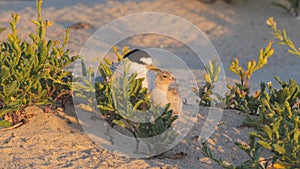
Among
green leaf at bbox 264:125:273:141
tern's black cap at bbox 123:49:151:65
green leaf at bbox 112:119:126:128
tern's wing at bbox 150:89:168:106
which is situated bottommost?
green leaf at bbox 112:119:126:128

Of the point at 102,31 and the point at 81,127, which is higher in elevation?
the point at 102,31

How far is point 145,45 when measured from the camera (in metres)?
5.76

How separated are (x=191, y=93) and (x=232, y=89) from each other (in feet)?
1.26

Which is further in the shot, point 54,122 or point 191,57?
point 191,57

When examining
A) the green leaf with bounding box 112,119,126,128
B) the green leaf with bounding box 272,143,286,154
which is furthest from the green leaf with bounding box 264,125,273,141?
the green leaf with bounding box 112,119,126,128

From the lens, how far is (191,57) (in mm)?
5469

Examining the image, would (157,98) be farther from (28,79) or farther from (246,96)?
(28,79)

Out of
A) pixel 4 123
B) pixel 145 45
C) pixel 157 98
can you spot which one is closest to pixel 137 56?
pixel 157 98

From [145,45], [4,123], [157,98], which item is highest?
[145,45]

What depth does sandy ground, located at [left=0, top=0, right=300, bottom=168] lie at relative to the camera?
2.71 m

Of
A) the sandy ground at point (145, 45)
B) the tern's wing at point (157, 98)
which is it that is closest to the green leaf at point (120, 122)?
the sandy ground at point (145, 45)

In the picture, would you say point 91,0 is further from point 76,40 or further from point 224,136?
point 224,136

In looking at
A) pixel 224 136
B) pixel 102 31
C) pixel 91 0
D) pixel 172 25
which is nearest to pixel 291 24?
pixel 172 25

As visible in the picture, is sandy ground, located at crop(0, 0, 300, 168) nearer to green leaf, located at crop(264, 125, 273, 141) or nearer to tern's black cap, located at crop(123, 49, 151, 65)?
green leaf, located at crop(264, 125, 273, 141)
